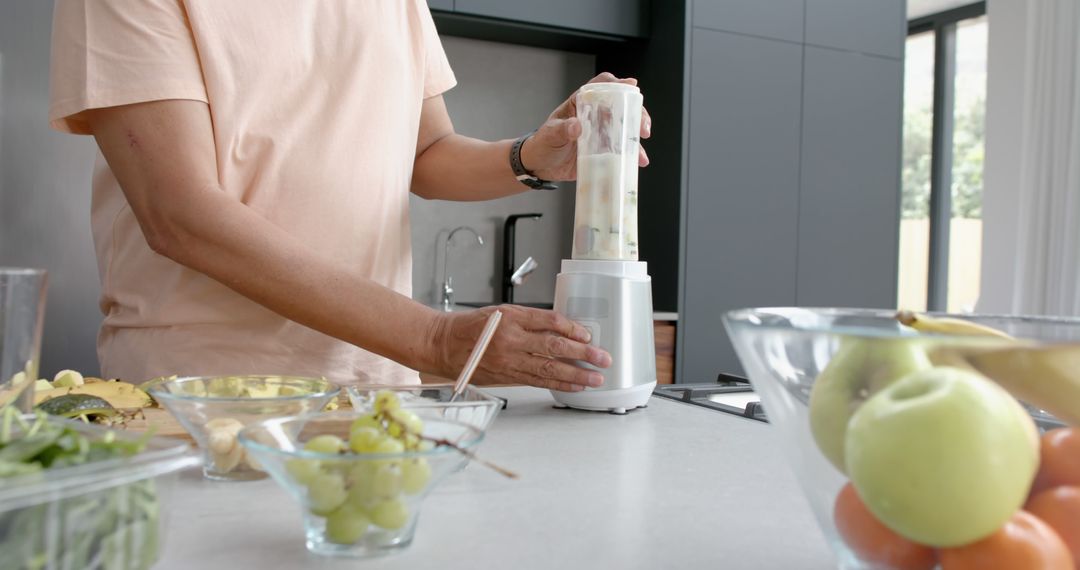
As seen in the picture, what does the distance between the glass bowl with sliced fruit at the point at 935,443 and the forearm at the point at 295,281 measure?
0.65 metres

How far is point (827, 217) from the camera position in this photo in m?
3.31

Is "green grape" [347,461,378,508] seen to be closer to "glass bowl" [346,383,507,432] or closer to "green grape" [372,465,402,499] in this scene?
"green grape" [372,465,402,499]

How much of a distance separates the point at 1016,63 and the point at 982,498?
3846mm

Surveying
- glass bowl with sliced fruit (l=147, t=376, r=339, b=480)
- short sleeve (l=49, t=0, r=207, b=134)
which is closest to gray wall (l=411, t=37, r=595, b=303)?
short sleeve (l=49, t=0, r=207, b=134)

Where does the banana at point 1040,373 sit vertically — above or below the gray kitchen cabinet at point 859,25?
below

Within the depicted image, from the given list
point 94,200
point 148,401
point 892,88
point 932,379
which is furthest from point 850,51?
point 932,379

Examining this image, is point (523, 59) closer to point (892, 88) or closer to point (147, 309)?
point (892, 88)

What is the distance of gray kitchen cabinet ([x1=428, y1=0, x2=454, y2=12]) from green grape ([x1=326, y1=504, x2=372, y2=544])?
2549 millimetres

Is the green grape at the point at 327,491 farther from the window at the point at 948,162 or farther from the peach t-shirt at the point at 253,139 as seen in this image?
the window at the point at 948,162

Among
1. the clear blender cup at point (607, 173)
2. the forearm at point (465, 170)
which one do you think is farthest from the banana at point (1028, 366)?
the forearm at point (465, 170)

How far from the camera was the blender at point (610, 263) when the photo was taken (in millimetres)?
1036

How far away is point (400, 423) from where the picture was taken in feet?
1.74

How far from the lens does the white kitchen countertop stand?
21.2 inches

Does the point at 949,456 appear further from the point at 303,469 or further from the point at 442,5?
the point at 442,5
